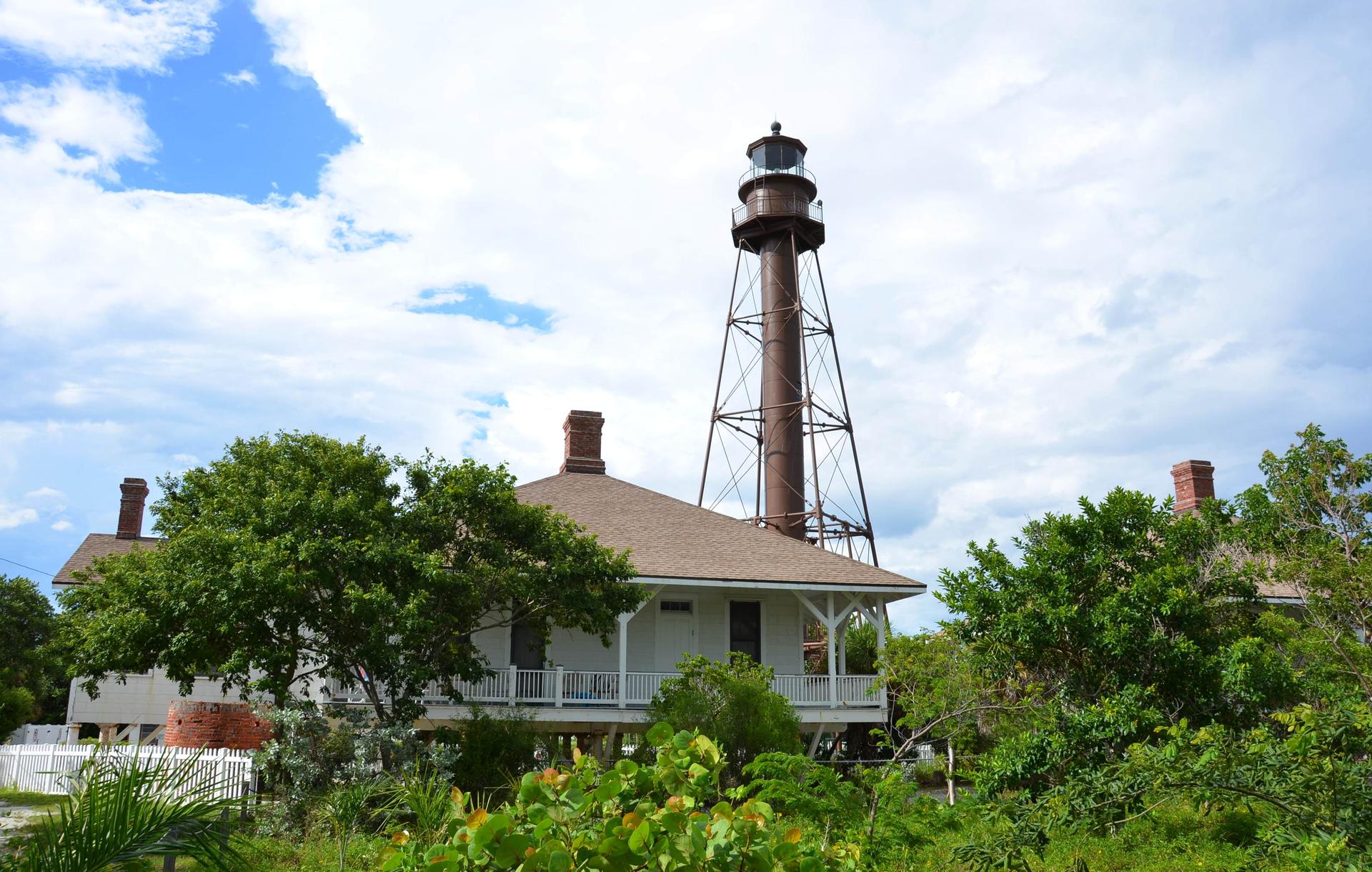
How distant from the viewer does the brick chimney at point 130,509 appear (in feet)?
98.0

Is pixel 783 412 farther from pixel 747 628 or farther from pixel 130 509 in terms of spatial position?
pixel 130 509

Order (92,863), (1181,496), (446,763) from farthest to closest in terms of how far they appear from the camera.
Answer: (1181,496) → (446,763) → (92,863)

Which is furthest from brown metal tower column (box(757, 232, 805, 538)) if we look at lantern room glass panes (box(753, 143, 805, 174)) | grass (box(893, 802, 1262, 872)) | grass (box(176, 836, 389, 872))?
grass (box(176, 836, 389, 872))

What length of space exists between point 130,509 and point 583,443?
46.3ft

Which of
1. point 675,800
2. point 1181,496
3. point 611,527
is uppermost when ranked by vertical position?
Answer: point 1181,496

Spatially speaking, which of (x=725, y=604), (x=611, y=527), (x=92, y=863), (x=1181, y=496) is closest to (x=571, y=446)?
(x=611, y=527)

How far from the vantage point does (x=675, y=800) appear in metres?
3.71

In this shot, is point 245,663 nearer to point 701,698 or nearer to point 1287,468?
point 701,698

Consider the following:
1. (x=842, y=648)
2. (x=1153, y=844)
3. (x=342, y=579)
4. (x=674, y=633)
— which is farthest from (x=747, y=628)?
(x=1153, y=844)

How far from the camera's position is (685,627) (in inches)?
826

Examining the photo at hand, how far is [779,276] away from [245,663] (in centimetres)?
2014

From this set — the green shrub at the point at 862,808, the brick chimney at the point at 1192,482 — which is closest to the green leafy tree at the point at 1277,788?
the green shrub at the point at 862,808

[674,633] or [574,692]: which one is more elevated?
[674,633]

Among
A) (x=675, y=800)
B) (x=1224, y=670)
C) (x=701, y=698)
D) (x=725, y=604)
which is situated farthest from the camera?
(x=725, y=604)
